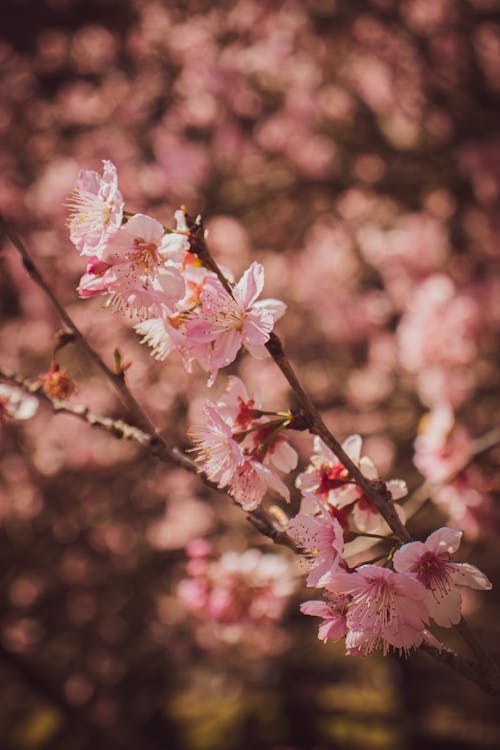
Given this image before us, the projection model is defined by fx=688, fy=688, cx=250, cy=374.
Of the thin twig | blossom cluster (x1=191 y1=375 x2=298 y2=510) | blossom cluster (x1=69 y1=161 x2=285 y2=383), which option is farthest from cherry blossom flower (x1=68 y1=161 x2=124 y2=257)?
the thin twig

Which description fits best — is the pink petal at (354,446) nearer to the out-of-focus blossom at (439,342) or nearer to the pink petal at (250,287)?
the pink petal at (250,287)

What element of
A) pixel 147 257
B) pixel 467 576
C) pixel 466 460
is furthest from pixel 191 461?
pixel 466 460

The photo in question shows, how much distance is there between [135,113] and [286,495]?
13.0 feet

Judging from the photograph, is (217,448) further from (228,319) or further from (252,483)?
(228,319)

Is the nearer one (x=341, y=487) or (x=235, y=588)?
(x=341, y=487)

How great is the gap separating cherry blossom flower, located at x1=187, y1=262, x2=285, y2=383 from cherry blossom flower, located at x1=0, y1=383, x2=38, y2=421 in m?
0.49

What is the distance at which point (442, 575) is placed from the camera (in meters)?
0.95

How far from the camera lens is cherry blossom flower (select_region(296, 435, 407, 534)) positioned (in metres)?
1.08

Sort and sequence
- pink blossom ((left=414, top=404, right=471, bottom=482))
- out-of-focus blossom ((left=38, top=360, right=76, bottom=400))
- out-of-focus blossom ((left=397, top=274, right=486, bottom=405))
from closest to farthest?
out-of-focus blossom ((left=38, top=360, right=76, bottom=400)) → pink blossom ((left=414, top=404, right=471, bottom=482)) → out-of-focus blossom ((left=397, top=274, right=486, bottom=405))

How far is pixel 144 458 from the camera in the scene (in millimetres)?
3418

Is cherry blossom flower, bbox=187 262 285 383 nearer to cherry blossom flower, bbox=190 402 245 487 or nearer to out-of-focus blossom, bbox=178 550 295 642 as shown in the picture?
cherry blossom flower, bbox=190 402 245 487

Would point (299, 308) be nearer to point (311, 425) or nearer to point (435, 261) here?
point (435, 261)

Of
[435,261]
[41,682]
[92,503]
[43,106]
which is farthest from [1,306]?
[435,261]

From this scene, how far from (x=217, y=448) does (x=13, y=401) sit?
0.48 metres
